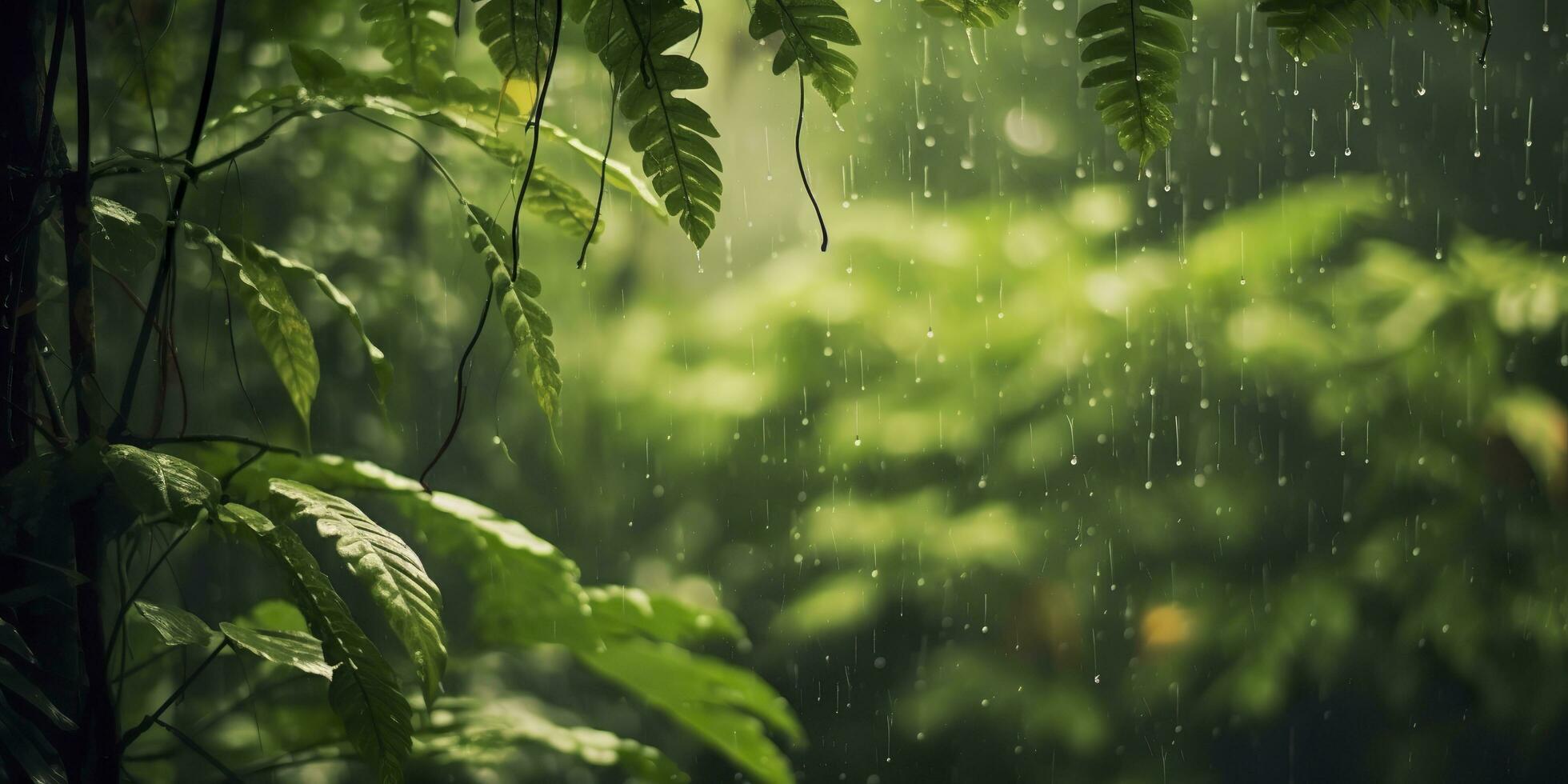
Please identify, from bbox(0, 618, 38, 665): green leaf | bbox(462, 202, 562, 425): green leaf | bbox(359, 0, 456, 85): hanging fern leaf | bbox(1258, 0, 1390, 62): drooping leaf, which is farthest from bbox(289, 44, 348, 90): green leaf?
bbox(1258, 0, 1390, 62): drooping leaf

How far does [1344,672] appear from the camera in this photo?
2.22 metres

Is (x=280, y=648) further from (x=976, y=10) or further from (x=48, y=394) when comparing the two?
(x=976, y=10)

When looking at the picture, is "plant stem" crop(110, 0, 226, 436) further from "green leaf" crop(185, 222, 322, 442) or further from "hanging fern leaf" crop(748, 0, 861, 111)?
"hanging fern leaf" crop(748, 0, 861, 111)

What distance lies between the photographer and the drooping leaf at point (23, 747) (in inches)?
13.5

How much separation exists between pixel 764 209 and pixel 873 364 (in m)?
0.65

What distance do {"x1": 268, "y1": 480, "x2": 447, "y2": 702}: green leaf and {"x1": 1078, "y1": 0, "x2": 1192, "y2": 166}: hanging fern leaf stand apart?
11.2 inches

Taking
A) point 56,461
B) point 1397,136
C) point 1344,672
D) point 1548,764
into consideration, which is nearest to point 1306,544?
point 1344,672

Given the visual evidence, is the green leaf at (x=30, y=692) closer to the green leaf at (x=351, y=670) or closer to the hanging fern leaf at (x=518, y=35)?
the green leaf at (x=351, y=670)

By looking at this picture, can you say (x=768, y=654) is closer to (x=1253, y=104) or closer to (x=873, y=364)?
(x=873, y=364)

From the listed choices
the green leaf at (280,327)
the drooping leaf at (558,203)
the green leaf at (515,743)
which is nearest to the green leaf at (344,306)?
the green leaf at (280,327)

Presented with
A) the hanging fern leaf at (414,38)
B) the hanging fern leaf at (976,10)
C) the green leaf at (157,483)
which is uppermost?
the hanging fern leaf at (414,38)

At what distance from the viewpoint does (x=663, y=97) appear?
39 centimetres

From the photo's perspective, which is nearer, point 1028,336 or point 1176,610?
point 1028,336

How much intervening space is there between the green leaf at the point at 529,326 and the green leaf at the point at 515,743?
500 millimetres
